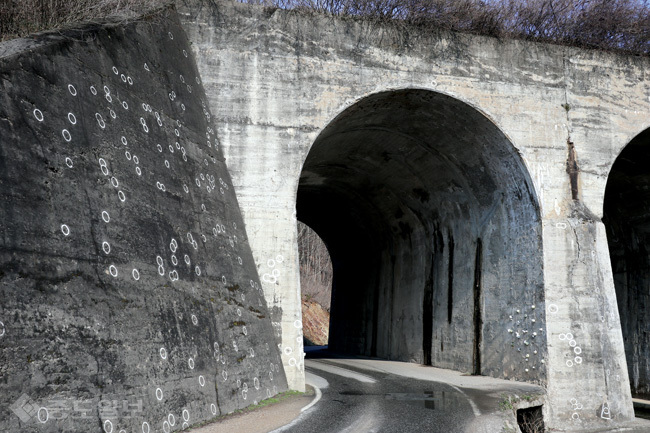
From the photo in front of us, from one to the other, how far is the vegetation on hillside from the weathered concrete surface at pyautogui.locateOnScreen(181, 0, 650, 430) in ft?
1.43

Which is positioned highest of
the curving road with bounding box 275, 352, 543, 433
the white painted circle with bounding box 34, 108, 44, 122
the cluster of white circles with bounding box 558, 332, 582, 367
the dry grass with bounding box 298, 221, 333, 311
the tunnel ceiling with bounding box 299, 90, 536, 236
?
the dry grass with bounding box 298, 221, 333, 311

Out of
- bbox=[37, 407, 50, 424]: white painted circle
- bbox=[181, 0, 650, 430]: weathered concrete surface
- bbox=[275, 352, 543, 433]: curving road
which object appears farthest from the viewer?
bbox=[181, 0, 650, 430]: weathered concrete surface

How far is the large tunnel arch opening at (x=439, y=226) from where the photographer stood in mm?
11336

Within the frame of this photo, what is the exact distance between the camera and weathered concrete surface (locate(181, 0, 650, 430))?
10195 millimetres

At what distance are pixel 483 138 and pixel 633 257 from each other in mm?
6482

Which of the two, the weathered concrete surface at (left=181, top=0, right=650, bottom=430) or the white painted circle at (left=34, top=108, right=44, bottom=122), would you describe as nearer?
the white painted circle at (left=34, top=108, right=44, bottom=122)

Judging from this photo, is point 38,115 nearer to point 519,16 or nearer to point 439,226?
point 519,16

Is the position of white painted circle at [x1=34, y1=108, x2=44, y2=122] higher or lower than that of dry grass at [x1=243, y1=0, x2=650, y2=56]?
lower

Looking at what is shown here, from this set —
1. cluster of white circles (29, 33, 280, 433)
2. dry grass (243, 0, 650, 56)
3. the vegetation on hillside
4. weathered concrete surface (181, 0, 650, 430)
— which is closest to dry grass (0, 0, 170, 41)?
the vegetation on hillside

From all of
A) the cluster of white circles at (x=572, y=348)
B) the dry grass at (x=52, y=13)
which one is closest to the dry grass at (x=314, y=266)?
the cluster of white circles at (x=572, y=348)

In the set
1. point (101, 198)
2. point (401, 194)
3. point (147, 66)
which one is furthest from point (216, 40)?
point (401, 194)

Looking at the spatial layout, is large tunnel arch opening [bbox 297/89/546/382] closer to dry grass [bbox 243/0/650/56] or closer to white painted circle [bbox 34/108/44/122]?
dry grass [bbox 243/0/650/56]

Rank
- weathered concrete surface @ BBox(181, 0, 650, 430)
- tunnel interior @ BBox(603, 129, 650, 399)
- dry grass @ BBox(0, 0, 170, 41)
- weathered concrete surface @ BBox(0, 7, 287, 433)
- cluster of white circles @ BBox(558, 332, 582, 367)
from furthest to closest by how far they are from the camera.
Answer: tunnel interior @ BBox(603, 129, 650, 399) → cluster of white circles @ BBox(558, 332, 582, 367) → weathered concrete surface @ BBox(181, 0, 650, 430) → dry grass @ BBox(0, 0, 170, 41) → weathered concrete surface @ BBox(0, 7, 287, 433)

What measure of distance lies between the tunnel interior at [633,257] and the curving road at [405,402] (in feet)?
17.6
